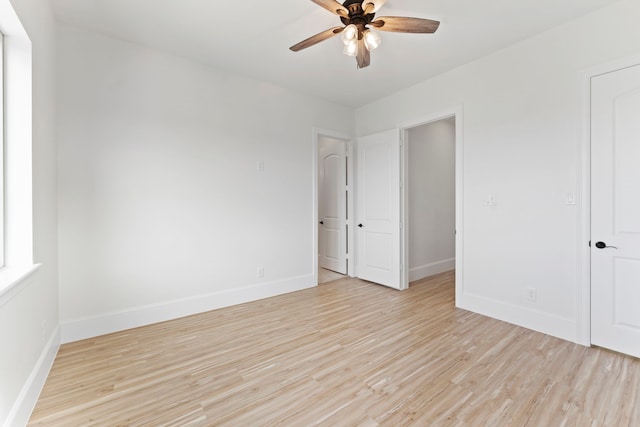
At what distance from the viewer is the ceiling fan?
200cm

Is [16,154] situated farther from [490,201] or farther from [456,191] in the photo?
[490,201]

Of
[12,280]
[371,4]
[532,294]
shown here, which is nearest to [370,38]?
[371,4]

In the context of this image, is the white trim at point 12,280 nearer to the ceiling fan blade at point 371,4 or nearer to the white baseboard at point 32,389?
the white baseboard at point 32,389

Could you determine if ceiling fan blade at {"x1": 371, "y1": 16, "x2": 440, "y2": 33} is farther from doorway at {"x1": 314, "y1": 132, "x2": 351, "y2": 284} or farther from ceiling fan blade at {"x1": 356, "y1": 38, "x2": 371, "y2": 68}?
doorway at {"x1": 314, "y1": 132, "x2": 351, "y2": 284}

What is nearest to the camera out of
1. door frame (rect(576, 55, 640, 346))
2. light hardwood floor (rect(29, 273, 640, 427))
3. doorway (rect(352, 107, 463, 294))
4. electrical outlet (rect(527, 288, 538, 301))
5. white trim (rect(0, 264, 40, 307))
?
white trim (rect(0, 264, 40, 307))

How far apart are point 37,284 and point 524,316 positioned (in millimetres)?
4014

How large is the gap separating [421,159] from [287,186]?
89.0 inches

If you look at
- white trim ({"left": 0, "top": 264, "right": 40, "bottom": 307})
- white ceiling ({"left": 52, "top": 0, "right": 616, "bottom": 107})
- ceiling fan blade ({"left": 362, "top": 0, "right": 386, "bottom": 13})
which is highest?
white ceiling ({"left": 52, "top": 0, "right": 616, "bottom": 107})

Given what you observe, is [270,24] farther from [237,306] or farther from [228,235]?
[237,306]

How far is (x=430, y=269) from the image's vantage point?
4.76 m

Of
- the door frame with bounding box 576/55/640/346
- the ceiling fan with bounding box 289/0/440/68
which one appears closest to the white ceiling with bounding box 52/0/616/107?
the ceiling fan with bounding box 289/0/440/68

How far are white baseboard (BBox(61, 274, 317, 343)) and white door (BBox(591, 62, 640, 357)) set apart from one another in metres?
3.14

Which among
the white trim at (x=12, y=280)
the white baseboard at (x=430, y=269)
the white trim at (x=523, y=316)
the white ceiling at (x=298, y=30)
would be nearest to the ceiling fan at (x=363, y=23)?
the white ceiling at (x=298, y=30)

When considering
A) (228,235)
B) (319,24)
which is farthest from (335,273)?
(319,24)
